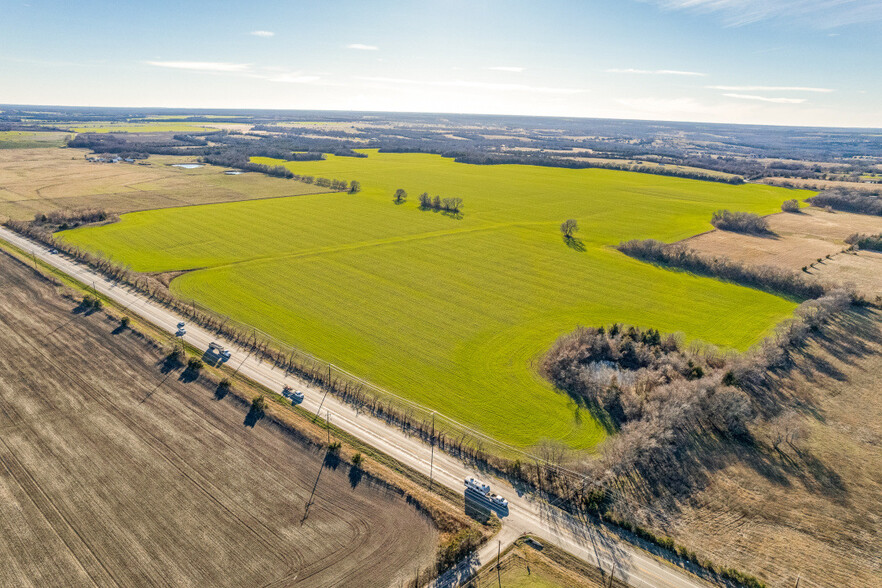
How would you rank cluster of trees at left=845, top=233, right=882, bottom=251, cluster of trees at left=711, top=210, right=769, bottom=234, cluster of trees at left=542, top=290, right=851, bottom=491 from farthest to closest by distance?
cluster of trees at left=711, top=210, right=769, bottom=234
cluster of trees at left=845, top=233, right=882, bottom=251
cluster of trees at left=542, top=290, right=851, bottom=491

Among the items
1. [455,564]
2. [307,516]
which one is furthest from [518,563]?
[307,516]

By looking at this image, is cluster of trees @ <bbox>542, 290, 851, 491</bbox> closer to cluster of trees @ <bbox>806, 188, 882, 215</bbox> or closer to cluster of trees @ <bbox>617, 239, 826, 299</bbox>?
cluster of trees @ <bbox>617, 239, 826, 299</bbox>

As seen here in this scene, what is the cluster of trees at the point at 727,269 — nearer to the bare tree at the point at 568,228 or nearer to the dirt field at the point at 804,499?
the bare tree at the point at 568,228

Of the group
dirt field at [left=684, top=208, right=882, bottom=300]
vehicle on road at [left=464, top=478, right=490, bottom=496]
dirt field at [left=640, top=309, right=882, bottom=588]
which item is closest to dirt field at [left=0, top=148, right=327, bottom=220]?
dirt field at [left=684, top=208, right=882, bottom=300]

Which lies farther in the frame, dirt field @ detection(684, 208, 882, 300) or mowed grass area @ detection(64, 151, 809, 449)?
dirt field @ detection(684, 208, 882, 300)

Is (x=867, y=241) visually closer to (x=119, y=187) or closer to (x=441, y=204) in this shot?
(x=441, y=204)

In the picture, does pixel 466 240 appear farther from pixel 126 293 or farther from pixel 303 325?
pixel 126 293
